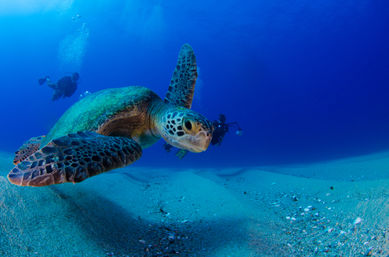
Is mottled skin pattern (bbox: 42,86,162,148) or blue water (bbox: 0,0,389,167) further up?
blue water (bbox: 0,0,389,167)

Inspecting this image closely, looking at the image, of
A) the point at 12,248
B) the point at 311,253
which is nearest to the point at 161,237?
the point at 12,248

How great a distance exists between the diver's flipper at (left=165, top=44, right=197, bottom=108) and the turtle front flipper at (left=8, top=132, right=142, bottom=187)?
7.15 feet

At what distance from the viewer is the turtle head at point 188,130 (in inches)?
98.3

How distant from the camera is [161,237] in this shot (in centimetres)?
194

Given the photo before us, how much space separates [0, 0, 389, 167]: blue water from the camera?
1507 inches

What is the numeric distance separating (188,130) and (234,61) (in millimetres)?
67563

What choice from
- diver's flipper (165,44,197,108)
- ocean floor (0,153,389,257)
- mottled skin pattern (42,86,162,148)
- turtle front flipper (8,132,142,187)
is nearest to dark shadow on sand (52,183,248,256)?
ocean floor (0,153,389,257)

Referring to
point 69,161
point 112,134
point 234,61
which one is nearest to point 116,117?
point 112,134

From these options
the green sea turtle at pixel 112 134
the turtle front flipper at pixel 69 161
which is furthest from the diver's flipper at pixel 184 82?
the turtle front flipper at pixel 69 161

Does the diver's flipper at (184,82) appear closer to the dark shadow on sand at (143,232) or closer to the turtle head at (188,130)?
the turtle head at (188,130)

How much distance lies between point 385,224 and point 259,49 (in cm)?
6173

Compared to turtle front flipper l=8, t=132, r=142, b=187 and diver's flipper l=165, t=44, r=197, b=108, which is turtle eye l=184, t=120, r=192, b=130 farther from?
diver's flipper l=165, t=44, r=197, b=108

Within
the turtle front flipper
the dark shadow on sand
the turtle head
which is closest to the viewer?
the turtle front flipper

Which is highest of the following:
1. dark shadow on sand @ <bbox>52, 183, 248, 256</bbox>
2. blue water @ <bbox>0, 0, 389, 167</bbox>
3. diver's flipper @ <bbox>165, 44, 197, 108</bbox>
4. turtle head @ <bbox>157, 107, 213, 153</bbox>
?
blue water @ <bbox>0, 0, 389, 167</bbox>
